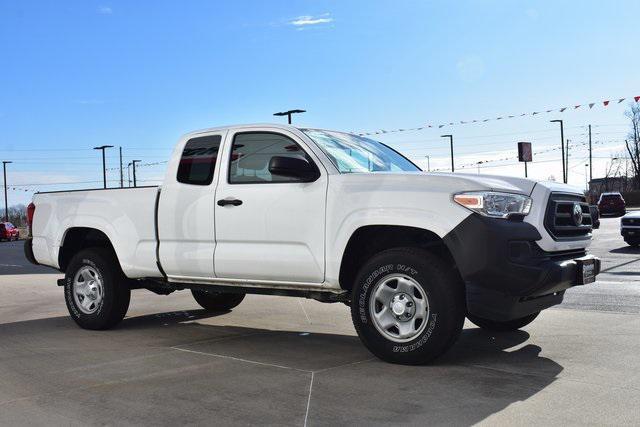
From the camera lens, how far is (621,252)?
1642 cm

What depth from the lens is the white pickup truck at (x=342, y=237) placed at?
189 inches

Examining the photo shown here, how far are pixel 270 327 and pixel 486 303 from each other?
10.0ft

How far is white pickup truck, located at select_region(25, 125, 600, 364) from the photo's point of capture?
189 inches

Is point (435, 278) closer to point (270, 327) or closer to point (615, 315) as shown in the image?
point (270, 327)

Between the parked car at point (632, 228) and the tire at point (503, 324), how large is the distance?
12.5m

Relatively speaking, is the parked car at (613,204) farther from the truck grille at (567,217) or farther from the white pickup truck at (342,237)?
the truck grille at (567,217)

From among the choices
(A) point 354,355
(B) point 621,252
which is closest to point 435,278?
(A) point 354,355

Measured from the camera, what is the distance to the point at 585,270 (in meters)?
5.24

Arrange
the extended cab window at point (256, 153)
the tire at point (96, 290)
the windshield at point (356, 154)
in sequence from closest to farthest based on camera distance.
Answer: the windshield at point (356, 154), the extended cab window at point (256, 153), the tire at point (96, 290)

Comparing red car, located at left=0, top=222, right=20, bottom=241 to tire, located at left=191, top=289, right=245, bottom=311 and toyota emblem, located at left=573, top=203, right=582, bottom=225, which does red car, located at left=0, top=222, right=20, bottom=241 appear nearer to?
tire, located at left=191, top=289, right=245, bottom=311

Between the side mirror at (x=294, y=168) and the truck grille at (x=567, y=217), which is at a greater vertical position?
the side mirror at (x=294, y=168)

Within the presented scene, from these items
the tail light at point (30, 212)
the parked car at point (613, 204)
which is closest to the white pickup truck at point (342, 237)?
the tail light at point (30, 212)

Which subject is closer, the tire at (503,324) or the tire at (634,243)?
the tire at (503,324)

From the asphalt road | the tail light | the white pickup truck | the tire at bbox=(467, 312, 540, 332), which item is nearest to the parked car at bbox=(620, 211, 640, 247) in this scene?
the asphalt road
